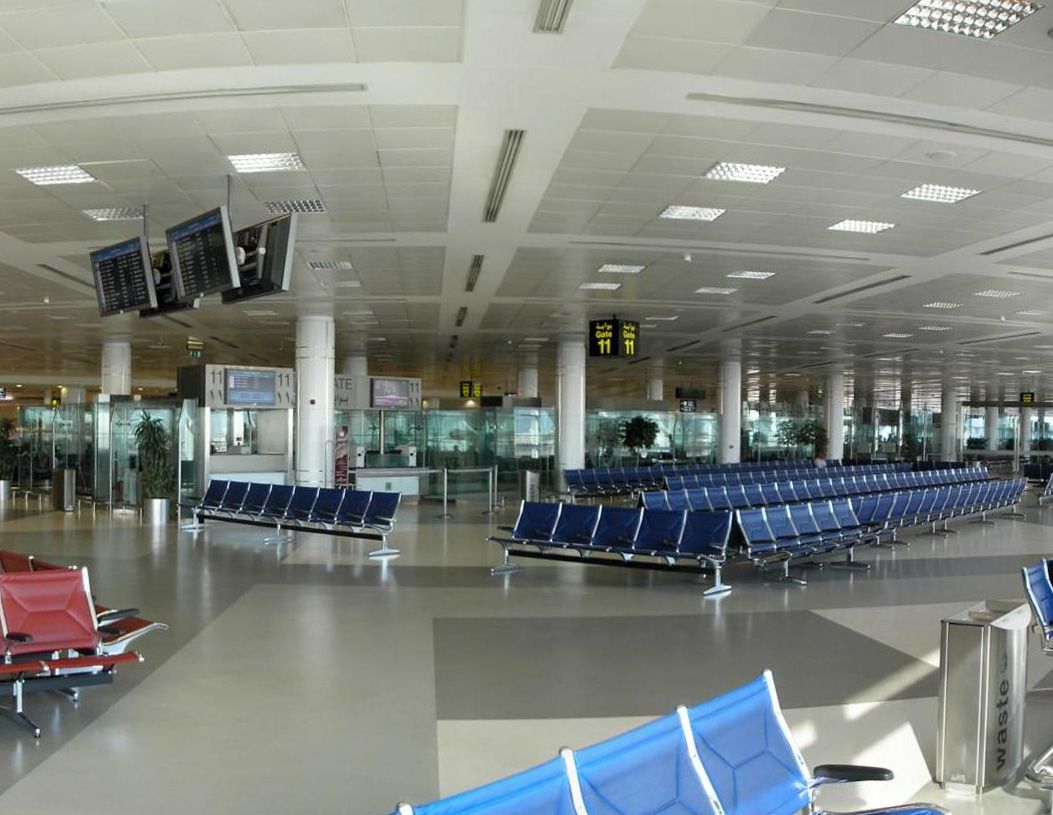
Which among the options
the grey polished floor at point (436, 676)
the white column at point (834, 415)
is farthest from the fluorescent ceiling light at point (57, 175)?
the white column at point (834, 415)

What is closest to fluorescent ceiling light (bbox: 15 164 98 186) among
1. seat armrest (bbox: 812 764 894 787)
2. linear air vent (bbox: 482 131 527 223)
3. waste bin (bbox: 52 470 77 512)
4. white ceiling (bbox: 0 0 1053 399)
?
white ceiling (bbox: 0 0 1053 399)

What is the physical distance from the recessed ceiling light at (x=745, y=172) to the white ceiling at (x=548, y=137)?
0.18 metres

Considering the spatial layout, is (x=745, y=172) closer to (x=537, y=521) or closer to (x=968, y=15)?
(x=968, y=15)

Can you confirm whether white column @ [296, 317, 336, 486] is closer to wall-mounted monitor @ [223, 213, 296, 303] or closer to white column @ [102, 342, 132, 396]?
white column @ [102, 342, 132, 396]

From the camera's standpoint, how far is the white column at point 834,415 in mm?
33125

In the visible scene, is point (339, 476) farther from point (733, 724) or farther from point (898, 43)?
point (733, 724)

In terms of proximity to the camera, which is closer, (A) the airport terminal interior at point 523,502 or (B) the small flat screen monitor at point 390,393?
(A) the airport terminal interior at point 523,502

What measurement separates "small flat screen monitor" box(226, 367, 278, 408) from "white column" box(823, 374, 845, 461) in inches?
900

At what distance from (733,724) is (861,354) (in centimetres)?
2556

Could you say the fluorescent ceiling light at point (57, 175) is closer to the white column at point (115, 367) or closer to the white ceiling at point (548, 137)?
the white ceiling at point (548, 137)

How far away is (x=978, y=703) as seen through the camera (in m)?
4.18

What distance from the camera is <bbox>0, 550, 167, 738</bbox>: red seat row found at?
16.7 ft

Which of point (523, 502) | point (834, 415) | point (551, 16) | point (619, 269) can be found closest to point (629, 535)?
point (523, 502)

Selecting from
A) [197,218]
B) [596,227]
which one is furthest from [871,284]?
[197,218]
